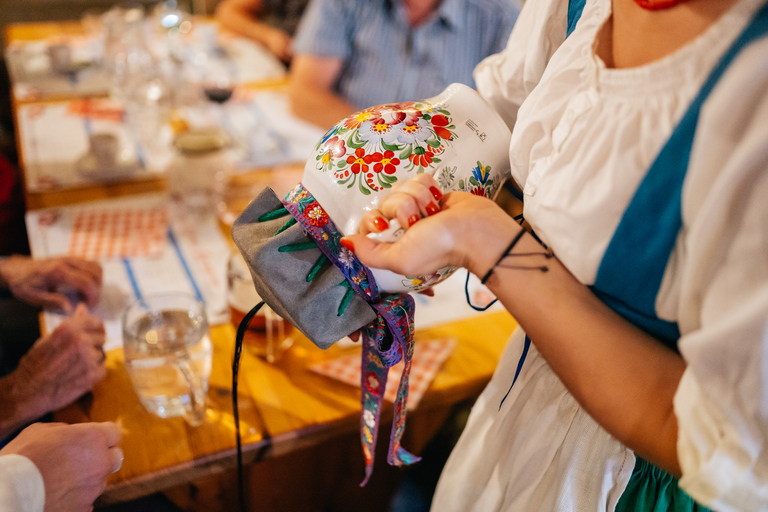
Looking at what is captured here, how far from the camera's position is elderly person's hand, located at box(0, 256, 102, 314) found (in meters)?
1.06

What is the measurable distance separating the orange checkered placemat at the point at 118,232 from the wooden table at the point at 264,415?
33 centimetres

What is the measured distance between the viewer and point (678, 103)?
0.52 m

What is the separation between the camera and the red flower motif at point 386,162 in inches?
25.1

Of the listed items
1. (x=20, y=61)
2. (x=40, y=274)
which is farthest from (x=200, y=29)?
(x=40, y=274)

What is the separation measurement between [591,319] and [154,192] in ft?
4.02

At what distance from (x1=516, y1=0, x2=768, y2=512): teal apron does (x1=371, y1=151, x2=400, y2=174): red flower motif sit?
24cm

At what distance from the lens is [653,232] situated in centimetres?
53

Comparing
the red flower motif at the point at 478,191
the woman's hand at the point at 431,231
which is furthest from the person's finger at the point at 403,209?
the red flower motif at the point at 478,191

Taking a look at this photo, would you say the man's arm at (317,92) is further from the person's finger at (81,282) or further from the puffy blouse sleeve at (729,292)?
the puffy blouse sleeve at (729,292)

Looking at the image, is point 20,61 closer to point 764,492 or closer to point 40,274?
point 40,274

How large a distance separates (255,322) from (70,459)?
13.2 inches

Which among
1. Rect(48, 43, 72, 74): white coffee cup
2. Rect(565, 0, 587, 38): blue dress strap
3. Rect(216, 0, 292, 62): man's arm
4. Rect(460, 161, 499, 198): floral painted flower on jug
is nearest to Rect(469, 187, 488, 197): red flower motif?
Rect(460, 161, 499, 198): floral painted flower on jug

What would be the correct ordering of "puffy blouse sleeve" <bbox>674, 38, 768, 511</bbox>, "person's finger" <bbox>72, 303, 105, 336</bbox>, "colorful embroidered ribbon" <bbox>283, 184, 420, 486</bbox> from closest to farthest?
"puffy blouse sleeve" <bbox>674, 38, 768, 511</bbox> < "colorful embroidered ribbon" <bbox>283, 184, 420, 486</bbox> < "person's finger" <bbox>72, 303, 105, 336</bbox>

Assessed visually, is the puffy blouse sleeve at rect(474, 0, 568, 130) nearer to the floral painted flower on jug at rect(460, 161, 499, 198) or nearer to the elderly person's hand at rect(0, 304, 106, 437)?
the floral painted flower on jug at rect(460, 161, 499, 198)
